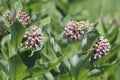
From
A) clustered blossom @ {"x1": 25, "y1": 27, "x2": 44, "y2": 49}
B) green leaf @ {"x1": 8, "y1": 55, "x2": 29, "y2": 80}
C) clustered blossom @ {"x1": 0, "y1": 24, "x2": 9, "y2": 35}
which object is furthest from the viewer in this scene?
clustered blossom @ {"x1": 0, "y1": 24, "x2": 9, "y2": 35}

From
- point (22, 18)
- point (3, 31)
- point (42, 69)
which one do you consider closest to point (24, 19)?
point (22, 18)

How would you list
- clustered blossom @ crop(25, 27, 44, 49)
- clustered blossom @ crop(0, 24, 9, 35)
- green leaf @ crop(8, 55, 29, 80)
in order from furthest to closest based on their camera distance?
1. clustered blossom @ crop(0, 24, 9, 35)
2. clustered blossom @ crop(25, 27, 44, 49)
3. green leaf @ crop(8, 55, 29, 80)

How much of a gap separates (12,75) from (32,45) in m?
0.13

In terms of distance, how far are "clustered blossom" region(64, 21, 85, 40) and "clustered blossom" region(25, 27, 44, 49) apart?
0.11 metres

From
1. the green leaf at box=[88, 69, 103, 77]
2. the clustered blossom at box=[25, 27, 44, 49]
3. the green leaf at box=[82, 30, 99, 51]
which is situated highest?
the clustered blossom at box=[25, 27, 44, 49]

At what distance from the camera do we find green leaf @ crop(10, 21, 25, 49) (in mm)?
1447

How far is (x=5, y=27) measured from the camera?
1606mm

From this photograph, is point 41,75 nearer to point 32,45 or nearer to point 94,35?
point 32,45

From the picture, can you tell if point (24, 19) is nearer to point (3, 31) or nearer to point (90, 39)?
point (3, 31)

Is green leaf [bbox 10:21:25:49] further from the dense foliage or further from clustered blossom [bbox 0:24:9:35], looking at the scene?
clustered blossom [bbox 0:24:9:35]

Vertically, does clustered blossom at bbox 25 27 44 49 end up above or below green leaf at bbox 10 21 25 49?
below

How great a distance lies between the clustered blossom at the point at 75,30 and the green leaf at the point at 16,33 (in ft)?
0.61

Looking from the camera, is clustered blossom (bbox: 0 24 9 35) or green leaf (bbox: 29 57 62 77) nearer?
green leaf (bbox: 29 57 62 77)

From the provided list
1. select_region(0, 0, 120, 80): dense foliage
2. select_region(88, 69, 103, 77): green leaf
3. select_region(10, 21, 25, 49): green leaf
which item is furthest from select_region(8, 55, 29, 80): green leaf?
select_region(88, 69, 103, 77): green leaf
